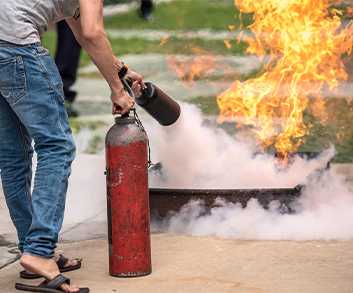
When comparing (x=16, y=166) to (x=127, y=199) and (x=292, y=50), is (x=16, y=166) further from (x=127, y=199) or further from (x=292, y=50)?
(x=292, y=50)

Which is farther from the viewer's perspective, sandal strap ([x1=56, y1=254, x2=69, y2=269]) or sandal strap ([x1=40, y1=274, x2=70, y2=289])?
sandal strap ([x1=56, y1=254, x2=69, y2=269])

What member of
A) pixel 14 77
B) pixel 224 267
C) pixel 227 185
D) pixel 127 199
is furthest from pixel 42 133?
pixel 227 185

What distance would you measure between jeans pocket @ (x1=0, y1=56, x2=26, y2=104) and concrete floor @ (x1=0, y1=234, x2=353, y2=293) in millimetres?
1040

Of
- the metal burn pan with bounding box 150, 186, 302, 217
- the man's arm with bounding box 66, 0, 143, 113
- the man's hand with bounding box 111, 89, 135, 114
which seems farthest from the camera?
the metal burn pan with bounding box 150, 186, 302, 217

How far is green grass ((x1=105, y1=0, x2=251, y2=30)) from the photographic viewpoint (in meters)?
16.3

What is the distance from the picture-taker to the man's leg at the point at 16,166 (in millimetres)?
5305

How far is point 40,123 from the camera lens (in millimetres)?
5016

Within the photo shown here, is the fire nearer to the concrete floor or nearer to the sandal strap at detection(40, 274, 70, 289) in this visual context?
the concrete floor

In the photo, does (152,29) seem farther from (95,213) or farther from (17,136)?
(17,136)

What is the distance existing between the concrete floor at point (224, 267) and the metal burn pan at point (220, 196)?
0.21m

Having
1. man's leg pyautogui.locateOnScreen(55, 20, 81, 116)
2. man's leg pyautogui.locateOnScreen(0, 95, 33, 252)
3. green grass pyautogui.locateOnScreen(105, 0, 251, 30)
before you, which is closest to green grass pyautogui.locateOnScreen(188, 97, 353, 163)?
man's leg pyautogui.locateOnScreen(55, 20, 81, 116)

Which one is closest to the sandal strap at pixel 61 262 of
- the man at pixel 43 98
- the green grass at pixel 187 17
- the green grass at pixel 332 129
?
the man at pixel 43 98

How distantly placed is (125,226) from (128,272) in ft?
0.83

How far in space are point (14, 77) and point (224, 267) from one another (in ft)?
4.95
